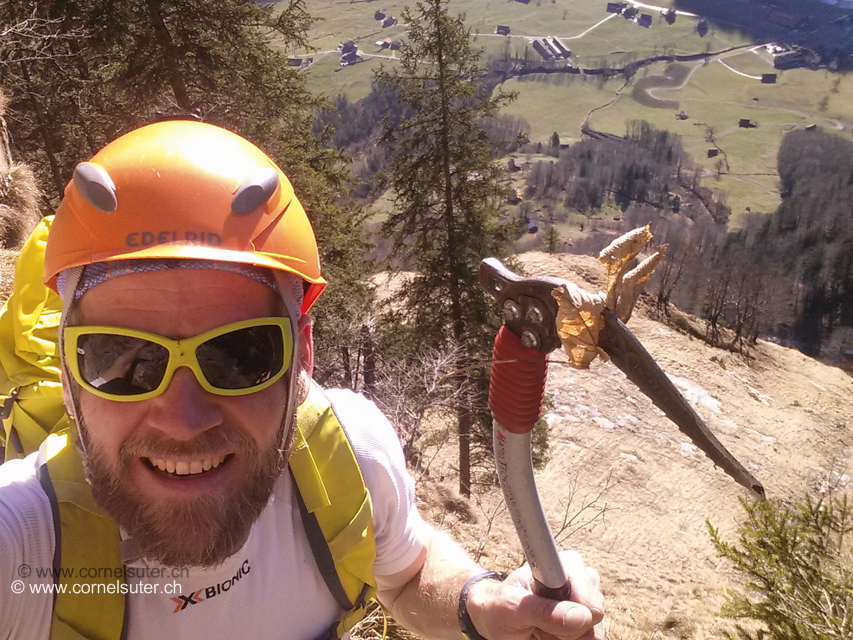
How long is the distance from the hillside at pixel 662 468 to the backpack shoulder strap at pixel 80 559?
704 cm

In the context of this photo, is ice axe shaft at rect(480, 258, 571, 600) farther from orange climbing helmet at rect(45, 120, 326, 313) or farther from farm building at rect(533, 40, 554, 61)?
farm building at rect(533, 40, 554, 61)

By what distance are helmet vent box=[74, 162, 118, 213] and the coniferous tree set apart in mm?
10072

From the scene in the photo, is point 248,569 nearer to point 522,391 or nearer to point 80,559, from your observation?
point 80,559

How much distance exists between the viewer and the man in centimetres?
153

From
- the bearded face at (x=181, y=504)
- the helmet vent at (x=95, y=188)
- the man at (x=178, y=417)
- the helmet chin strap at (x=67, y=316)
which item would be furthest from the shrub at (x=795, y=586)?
the helmet vent at (x=95, y=188)

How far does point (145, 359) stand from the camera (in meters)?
1.53

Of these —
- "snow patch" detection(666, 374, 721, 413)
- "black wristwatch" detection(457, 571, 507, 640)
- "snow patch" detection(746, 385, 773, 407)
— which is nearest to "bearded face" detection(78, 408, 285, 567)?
"black wristwatch" detection(457, 571, 507, 640)

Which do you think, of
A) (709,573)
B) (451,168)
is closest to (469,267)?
(451,168)

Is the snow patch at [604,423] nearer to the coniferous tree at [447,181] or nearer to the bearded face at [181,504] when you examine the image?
the coniferous tree at [447,181]

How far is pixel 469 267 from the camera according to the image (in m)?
12.1

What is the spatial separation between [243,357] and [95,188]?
64cm

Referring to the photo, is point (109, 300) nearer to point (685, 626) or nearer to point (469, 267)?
point (685, 626)

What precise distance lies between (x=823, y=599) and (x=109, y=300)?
7.50m

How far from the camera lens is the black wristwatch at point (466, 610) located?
2031 mm
